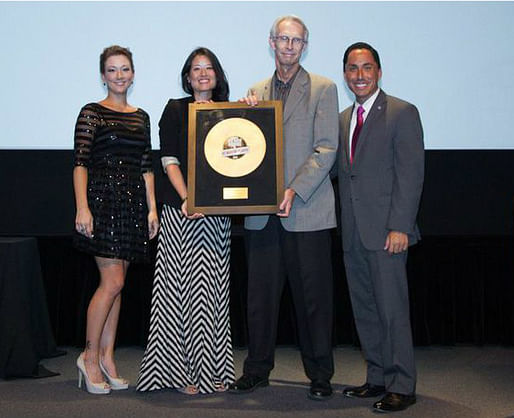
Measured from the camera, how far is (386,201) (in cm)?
313

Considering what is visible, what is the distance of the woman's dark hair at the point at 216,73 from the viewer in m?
3.24

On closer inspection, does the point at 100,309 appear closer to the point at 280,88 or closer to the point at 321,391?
the point at 321,391

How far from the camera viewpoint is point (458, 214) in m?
4.52

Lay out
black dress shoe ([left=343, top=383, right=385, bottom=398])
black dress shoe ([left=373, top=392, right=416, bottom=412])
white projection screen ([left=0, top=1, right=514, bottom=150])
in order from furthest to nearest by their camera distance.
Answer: white projection screen ([left=0, top=1, right=514, bottom=150]), black dress shoe ([left=343, top=383, right=385, bottom=398]), black dress shoe ([left=373, top=392, right=416, bottom=412])

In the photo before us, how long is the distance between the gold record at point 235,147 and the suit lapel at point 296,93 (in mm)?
164

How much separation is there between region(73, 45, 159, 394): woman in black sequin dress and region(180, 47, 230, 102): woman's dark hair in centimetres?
24

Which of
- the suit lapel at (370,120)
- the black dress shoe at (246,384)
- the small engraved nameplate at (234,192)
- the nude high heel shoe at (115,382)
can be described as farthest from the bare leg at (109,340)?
the suit lapel at (370,120)

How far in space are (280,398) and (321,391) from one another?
18 cm

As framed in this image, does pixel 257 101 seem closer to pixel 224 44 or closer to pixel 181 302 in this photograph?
pixel 181 302

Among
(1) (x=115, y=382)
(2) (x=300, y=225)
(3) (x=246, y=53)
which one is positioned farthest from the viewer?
(3) (x=246, y=53)

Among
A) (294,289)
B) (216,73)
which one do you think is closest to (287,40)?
(216,73)

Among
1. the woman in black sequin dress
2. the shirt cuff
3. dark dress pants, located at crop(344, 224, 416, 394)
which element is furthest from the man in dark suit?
the woman in black sequin dress

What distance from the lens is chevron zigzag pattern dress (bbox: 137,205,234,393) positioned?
334 cm

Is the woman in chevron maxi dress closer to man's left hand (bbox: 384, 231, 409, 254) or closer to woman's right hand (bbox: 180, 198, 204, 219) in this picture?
woman's right hand (bbox: 180, 198, 204, 219)
